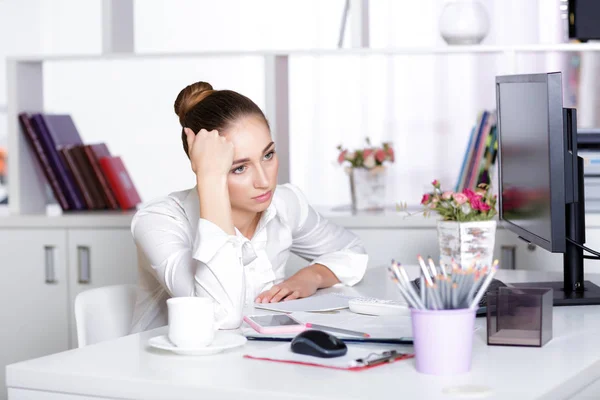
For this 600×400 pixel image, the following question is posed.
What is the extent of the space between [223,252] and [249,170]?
27cm

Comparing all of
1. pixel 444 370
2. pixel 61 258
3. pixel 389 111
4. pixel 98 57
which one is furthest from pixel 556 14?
pixel 444 370

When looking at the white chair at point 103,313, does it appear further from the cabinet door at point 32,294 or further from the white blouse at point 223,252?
the cabinet door at point 32,294

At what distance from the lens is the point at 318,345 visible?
4.33 ft

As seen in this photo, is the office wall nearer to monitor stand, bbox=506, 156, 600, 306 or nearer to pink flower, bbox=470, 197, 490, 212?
pink flower, bbox=470, 197, 490, 212

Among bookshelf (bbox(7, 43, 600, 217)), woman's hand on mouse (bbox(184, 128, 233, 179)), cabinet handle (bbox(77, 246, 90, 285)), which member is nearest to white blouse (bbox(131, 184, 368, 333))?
woman's hand on mouse (bbox(184, 128, 233, 179))

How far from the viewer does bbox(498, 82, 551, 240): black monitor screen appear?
1785 millimetres

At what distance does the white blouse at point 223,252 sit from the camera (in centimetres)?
173

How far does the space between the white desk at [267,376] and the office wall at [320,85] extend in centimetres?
301

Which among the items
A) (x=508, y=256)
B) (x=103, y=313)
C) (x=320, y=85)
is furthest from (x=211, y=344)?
(x=320, y=85)

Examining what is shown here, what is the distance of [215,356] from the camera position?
1369 millimetres

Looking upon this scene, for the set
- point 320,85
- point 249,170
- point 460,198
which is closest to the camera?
point 249,170

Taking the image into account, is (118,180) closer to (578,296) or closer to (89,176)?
(89,176)

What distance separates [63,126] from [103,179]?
26 cm

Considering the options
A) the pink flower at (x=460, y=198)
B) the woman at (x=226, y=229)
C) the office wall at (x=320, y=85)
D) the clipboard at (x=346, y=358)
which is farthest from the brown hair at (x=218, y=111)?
the office wall at (x=320, y=85)
